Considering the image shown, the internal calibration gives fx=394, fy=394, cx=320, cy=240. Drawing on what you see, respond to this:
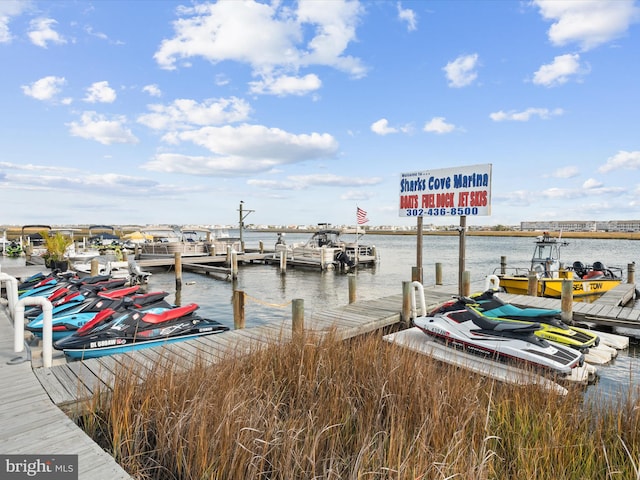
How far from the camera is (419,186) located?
1115 cm

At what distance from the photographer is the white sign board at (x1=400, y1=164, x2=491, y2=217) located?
10055 millimetres

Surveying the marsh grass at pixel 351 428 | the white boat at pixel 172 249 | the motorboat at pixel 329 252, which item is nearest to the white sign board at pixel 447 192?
the marsh grass at pixel 351 428

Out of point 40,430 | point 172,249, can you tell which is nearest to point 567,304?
point 40,430

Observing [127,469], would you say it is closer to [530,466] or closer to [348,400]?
[348,400]

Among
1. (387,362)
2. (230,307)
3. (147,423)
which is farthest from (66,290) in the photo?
(387,362)

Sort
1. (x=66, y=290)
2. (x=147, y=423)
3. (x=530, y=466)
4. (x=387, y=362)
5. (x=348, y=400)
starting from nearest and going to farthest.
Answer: (x=530, y=466) < (x=147, y=423) < (x=348, y=400) < (x=387, y=362) < (x=66, y=290)

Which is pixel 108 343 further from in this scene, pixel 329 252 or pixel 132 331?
pixel 329 252

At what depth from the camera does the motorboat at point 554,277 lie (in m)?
14.0

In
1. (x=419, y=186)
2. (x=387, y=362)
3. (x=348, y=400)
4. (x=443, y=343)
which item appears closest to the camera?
(x=348, y=400)

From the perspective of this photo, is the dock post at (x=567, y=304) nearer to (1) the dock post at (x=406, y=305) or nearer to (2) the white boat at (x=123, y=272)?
(1) the dock post at (x=406, y=305)

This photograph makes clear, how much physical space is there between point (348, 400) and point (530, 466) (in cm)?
145

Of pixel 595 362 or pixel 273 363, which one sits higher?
pixel 273 363

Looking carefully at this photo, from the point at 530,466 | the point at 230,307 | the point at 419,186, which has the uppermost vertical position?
the point at 419,186

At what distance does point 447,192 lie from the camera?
10.6 meters
